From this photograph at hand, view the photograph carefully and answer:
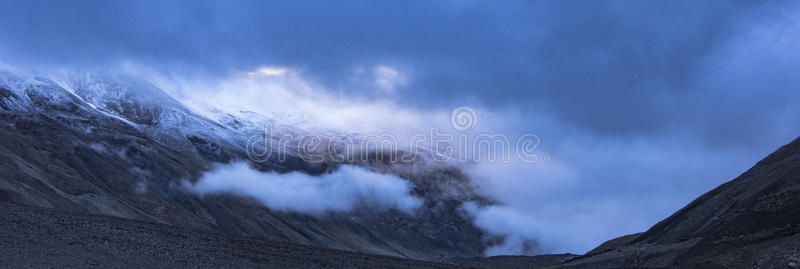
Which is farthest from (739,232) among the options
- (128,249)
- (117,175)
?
(117,175)

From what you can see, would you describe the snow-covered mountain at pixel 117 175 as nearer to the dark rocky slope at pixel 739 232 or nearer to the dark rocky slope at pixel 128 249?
the dark rocky slope at pixel 128 249

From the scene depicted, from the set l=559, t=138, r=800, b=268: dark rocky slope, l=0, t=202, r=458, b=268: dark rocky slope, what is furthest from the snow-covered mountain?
l=559, t=138, r=800, b=268: dark rocky slope

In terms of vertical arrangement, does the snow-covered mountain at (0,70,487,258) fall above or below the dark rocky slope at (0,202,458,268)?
above

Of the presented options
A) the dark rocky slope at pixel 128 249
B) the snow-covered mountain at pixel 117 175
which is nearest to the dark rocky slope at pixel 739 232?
the dark rocky slope at pixel 128 249

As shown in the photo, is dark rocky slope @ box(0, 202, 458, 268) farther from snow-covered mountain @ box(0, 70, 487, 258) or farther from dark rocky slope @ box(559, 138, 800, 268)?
snow-covered mountain @ box(0, 70, 487, 258)

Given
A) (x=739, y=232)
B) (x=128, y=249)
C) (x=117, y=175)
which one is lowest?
(x=128, y=249)

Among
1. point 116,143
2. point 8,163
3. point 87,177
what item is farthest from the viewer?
point 116,143

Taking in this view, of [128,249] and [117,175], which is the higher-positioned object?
[117,175]

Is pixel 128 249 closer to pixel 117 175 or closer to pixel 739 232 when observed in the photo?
pixel 739 232

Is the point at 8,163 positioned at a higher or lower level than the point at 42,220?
higher

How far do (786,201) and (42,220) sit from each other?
186 ft

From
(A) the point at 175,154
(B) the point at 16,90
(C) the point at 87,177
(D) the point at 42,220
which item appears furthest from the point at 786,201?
(B) the point at 16,90

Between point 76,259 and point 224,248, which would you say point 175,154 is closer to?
point 224,248

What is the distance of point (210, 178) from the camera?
169 m
